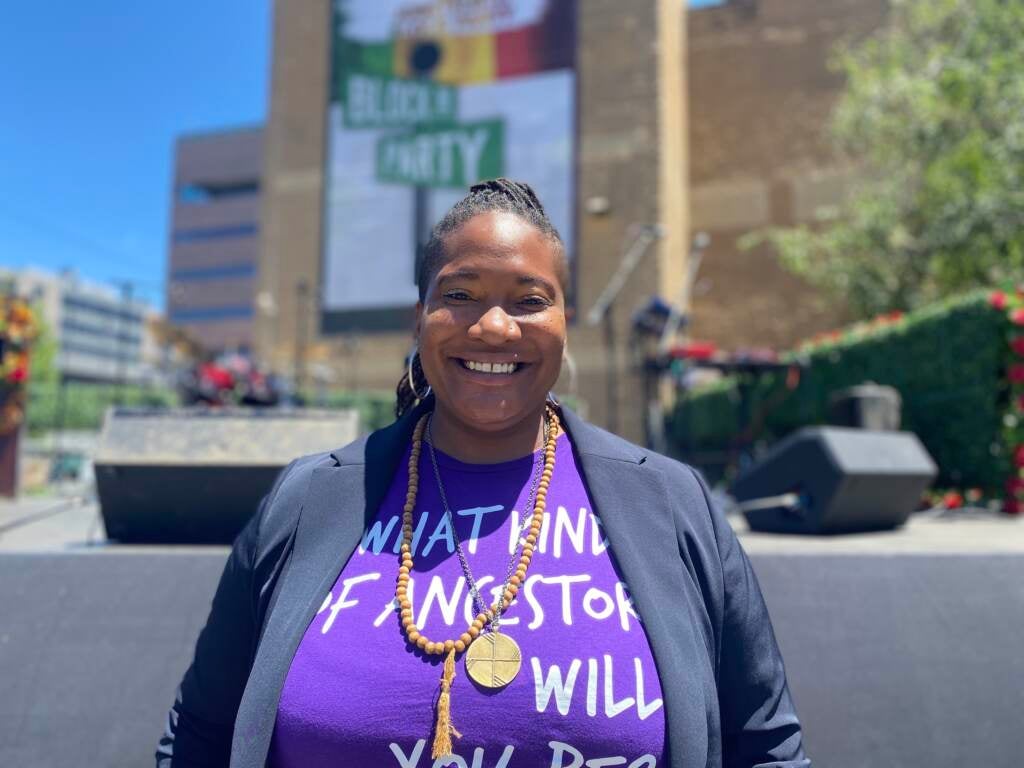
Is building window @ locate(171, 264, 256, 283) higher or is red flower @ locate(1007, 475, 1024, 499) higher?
building window @ locate(171, 264, 256, 283)

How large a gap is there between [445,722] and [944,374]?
7407 millimetres

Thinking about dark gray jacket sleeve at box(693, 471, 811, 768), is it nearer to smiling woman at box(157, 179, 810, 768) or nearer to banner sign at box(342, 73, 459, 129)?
smiling woman at box(157, 179, 810, 768)

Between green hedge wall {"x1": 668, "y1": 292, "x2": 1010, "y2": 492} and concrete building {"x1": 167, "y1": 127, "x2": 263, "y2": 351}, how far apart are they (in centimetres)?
6162

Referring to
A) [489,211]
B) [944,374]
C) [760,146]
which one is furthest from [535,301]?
[760,146]

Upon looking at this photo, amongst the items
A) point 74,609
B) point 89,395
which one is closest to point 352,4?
point 89,395

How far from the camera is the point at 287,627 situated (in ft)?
5.24

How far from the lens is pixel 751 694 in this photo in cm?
166

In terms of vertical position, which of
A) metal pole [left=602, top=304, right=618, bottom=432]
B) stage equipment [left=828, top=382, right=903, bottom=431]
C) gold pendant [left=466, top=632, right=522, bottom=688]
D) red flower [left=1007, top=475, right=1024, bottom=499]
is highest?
metal pole [left=602, top=304, right=618, bottom=432]

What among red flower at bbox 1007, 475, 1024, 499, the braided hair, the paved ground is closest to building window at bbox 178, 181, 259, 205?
the paved ground

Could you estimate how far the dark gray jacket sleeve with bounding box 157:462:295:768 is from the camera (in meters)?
1.72

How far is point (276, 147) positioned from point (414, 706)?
2733 cm

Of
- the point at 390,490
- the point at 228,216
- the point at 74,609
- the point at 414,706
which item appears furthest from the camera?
the point at 228,216

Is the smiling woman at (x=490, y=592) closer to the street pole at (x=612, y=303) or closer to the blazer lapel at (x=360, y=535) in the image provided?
the blazer lapel at (x=360, y=535)

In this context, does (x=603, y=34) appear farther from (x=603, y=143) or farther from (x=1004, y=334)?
(x=1004, y=334)
